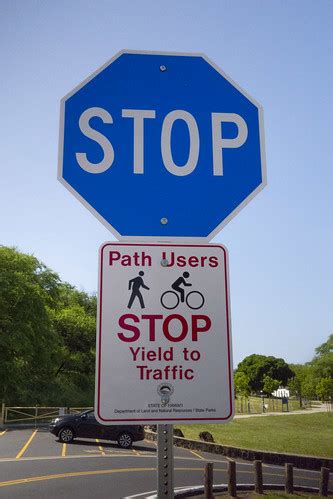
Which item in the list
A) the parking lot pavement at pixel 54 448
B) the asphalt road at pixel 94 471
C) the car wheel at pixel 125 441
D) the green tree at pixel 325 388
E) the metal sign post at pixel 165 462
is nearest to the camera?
the metal sign post at pixel 165 462

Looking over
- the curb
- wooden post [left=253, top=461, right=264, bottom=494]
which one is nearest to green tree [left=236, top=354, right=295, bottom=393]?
the curb

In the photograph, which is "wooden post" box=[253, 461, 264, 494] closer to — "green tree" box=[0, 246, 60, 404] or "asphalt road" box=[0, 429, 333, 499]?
"asphalt road" box=[0, 429, 333, 499]

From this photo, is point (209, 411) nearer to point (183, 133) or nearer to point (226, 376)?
point (226, 376)

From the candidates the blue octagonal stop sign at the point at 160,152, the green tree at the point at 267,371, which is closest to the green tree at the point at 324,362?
the green tree at the point at 267,371

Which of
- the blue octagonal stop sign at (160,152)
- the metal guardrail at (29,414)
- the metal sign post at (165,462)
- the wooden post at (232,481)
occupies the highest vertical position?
the blue octagonal stop sign at (160,152)

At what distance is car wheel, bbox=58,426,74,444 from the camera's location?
19.3 metres

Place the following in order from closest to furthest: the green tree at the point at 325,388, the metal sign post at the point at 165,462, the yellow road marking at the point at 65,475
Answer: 1. the metal sign post at the point at 165,462
2. the yellow road marking at the point at 65,475
3. the green tree at the point at 325,388

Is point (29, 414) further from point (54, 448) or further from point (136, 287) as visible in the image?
point (136, 287)

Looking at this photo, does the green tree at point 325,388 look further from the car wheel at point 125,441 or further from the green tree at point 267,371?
the car wheel at point 125,441

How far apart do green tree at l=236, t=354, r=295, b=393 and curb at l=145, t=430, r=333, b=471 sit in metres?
77.5

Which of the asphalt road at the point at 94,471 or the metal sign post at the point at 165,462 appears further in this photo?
the asphalt road at the point at 94,471

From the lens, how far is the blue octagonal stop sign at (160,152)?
Result: 202 cm

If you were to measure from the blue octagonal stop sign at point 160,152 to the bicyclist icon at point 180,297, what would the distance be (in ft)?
0.75

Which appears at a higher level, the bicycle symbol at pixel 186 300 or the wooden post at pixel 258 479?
the bicycle symbol at pixel 186 300
